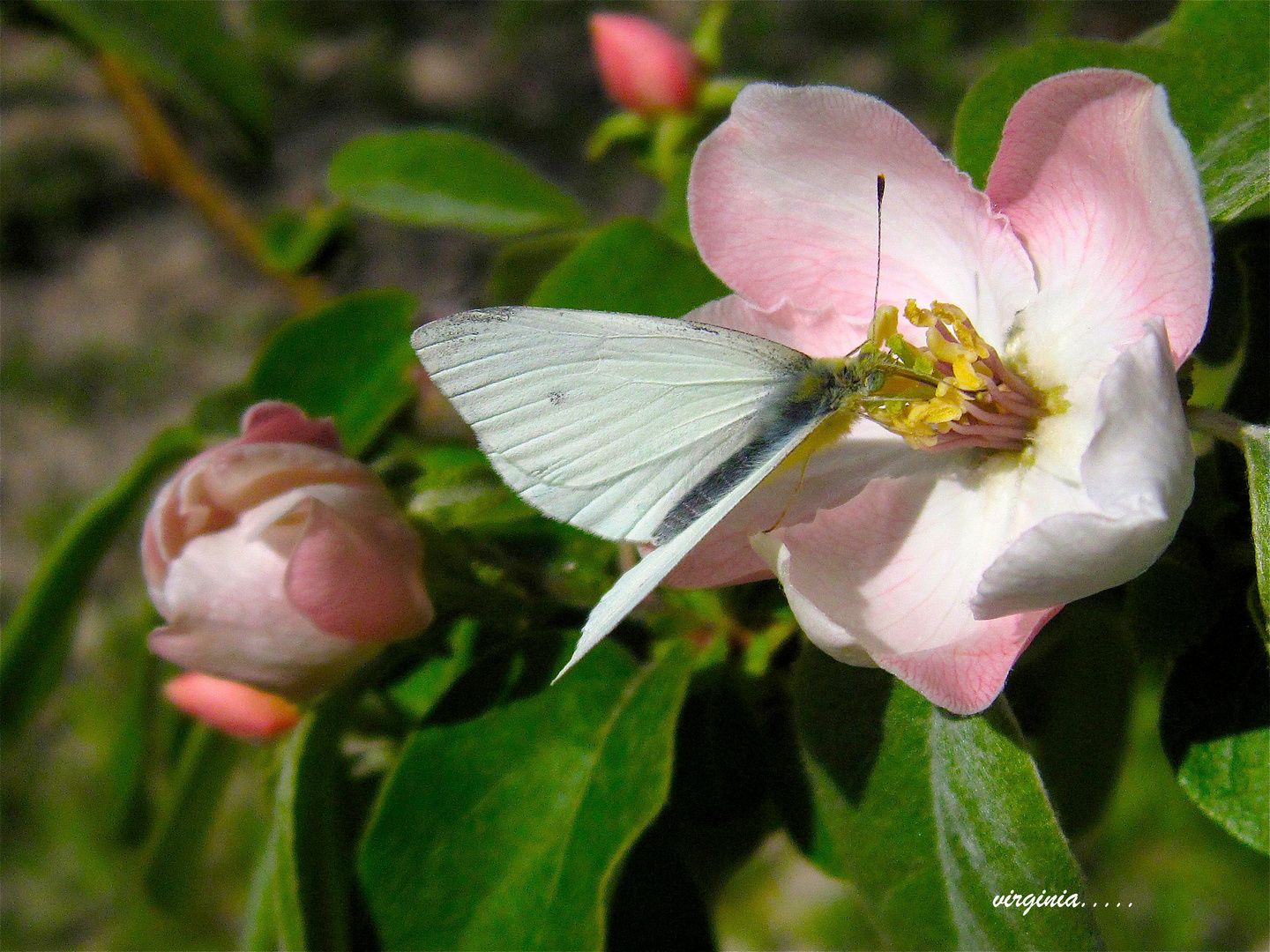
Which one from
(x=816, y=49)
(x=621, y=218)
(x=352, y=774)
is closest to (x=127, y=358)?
(x=816, y=49)

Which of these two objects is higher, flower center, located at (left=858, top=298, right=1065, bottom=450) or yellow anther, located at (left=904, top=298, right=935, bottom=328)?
yellow anther, located at (left=904, top=298, right=935, bottom=328)

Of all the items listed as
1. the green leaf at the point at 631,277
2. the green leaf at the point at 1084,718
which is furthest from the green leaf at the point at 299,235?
the green leaf at the point at 1084,718

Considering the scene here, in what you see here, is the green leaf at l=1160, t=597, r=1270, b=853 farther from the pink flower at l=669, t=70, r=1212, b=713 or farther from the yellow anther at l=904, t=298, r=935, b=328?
the yellow anther at l=904, t=298, r=935, b=328

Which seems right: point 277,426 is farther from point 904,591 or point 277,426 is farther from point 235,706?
point 904,591

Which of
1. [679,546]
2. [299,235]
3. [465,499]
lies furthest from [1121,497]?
[299,235]

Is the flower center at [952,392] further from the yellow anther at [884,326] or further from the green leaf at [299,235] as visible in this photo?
the green leaf at [299,235]

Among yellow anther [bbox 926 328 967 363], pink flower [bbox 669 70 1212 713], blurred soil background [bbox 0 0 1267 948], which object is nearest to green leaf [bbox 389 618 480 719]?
pink flower [bbox 669 70 1212 713]
